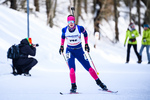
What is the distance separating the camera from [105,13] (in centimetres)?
2267

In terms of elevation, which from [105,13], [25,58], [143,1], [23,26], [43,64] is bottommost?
[43,64]

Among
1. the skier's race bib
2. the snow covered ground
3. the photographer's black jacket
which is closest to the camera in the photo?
the snow covered ground

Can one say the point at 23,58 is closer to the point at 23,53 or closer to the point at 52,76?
the point at 23,53

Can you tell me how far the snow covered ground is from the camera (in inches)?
180

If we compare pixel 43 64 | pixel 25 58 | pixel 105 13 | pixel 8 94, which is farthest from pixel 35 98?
pixel 105 13

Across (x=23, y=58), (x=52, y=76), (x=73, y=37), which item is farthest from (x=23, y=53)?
(x=73, y=37)

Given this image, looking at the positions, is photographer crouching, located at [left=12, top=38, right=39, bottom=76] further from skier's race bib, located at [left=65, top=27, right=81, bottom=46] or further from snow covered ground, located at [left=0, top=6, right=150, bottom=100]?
skier's race bib, located at [left=65, top=27, right=81, bottom=46]

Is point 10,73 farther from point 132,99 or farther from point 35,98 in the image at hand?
point 132,99

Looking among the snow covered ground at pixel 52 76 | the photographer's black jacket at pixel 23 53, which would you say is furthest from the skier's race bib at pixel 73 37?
the photographer's black jacket at pixel 23 53

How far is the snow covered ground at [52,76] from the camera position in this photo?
4.58m

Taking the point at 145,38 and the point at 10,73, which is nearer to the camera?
the point at 10,73

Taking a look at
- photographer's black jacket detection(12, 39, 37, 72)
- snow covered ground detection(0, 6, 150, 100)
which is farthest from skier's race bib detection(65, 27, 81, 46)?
photographer's black jacket detection(12, 39, 37, 72)

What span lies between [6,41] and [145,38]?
733 cm

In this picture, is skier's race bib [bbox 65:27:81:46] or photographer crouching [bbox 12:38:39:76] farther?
photographer crouching [bbox 12:38:39:76]
